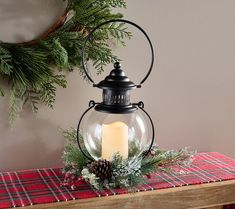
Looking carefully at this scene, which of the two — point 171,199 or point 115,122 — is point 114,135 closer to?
point 115,122

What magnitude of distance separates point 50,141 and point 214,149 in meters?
0.66

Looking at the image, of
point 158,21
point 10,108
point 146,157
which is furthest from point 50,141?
point 158,21

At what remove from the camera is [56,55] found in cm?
122

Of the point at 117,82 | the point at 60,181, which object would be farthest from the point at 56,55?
the point at 60,181

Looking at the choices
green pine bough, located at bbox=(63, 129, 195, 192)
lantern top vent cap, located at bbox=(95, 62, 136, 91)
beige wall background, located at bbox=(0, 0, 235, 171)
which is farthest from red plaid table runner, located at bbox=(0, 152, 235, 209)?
lantern top vent cap, located at bbox=(95, 62, 136, 91)

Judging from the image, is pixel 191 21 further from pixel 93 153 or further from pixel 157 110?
pixel 93 153

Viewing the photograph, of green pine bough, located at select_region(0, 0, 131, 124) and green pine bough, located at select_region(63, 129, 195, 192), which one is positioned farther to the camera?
green pine bough, located at select_region(0, 0, 131, 124)

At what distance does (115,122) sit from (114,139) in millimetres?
47

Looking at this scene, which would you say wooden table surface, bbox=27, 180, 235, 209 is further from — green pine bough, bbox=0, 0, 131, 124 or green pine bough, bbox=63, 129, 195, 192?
green pine bough, bbox=0, 0, 131, 124

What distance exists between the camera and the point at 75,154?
120 centimetres

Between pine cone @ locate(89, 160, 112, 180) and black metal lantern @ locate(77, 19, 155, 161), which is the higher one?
black metal lantern @ locate(77, 19, 155, 161)

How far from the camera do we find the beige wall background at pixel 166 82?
4.23ft

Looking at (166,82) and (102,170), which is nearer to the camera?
(102,170)

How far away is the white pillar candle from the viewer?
1127 millimetres
